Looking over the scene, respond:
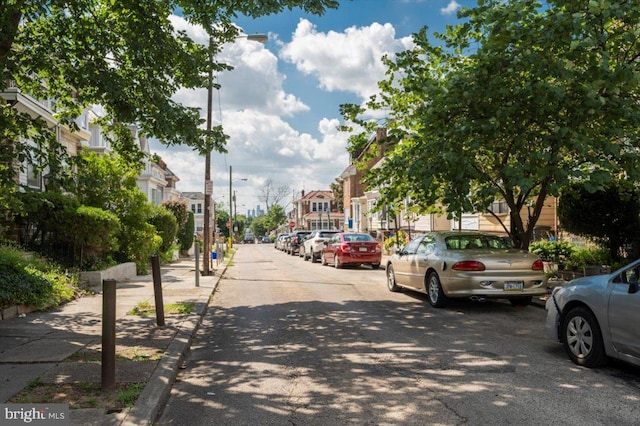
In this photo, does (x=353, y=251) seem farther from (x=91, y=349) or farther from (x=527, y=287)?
(x=91, y=349)

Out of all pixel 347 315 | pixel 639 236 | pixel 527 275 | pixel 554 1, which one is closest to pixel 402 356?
pixel 347 315

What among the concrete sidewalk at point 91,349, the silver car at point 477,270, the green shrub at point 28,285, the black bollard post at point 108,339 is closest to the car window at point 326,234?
the silver car at point 477,270

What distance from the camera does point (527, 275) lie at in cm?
933

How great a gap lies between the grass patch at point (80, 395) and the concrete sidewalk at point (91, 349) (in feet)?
0.29

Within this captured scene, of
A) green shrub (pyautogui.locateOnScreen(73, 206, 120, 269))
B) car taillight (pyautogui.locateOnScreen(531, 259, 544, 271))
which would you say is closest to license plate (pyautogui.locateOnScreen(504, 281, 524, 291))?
car taillight (pyautogui.locateOnScreen(531, 259, 544, 271))

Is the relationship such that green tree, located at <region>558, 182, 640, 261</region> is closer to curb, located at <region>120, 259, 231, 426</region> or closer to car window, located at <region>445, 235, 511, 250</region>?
car window, located at <region>445, 235, 511, 250</region>

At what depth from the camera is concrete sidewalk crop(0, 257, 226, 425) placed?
448cm

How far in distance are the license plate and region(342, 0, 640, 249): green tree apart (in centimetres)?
149

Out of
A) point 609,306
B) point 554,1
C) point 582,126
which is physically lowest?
point 609,306

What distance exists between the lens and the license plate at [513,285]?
921 centimetres

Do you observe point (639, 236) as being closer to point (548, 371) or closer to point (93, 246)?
point (548, 371)

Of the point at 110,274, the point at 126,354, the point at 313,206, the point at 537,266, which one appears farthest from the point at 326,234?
the point at 313,206

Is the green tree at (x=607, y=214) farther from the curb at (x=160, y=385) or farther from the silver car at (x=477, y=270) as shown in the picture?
the curb at (x=160, y=385)

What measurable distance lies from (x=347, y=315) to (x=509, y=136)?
15.2 feet
